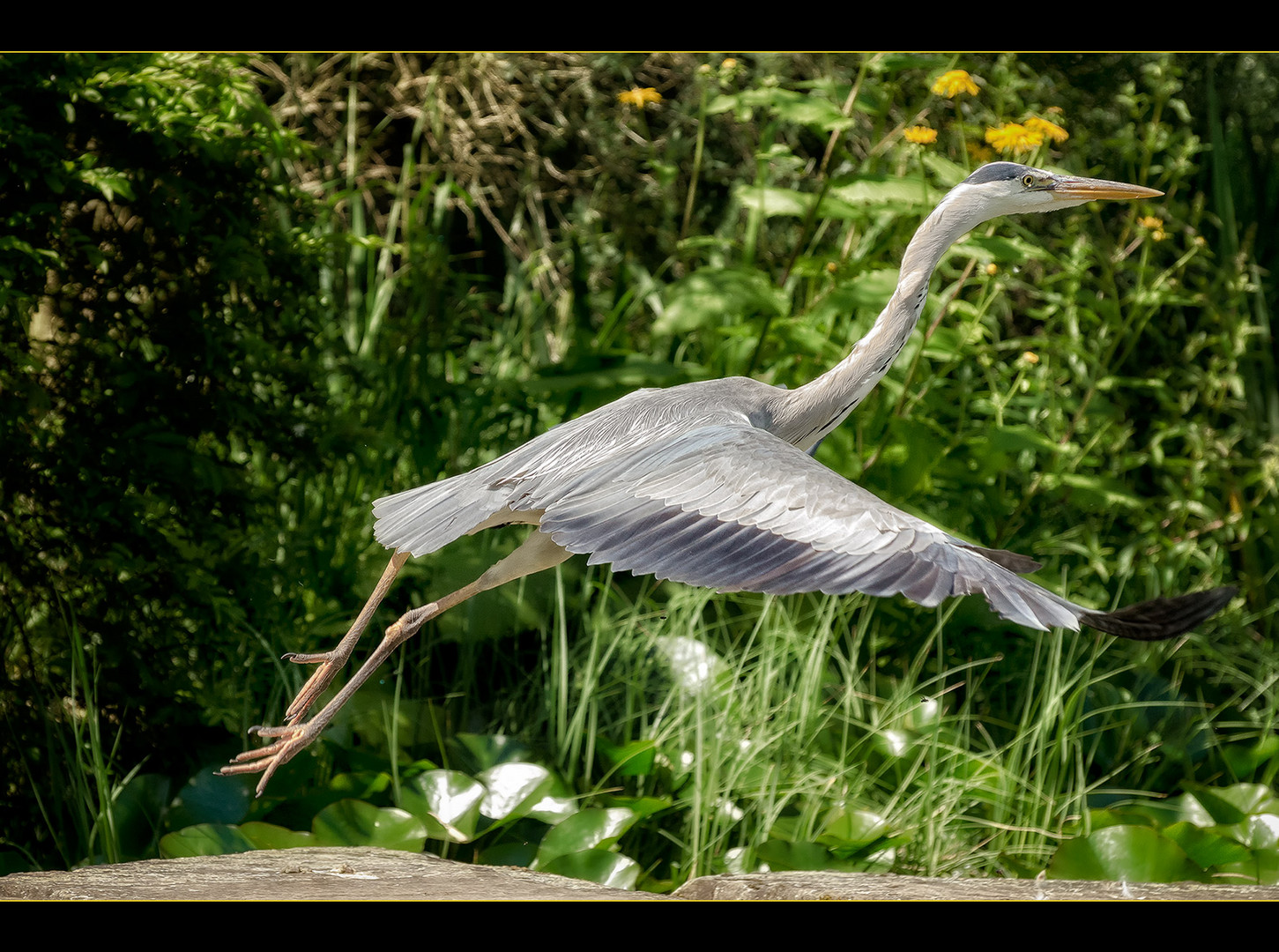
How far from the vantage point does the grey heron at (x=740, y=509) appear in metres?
2.36

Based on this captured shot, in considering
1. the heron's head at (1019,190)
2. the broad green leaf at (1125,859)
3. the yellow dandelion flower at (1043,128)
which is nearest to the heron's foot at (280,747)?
the broad green leaf at (1125,859)

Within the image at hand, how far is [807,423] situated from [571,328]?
95.2 inches

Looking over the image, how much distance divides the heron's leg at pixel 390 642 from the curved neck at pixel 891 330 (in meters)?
0.78

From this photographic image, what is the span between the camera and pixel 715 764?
3.69m

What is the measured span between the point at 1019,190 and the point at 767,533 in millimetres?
1510

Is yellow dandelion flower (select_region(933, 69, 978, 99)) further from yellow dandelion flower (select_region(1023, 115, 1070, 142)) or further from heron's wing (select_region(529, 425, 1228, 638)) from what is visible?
heron's wing (select_region(529, 425, 1228, 638))

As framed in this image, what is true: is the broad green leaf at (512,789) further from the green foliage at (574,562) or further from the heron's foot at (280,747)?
the heron's foot at (280,747)

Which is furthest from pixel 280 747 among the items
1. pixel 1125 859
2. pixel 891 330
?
pixel 1125 859

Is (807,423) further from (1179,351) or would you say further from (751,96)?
(1179,351)

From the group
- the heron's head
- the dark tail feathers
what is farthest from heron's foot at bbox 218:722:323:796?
the heron's head

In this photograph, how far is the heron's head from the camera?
133 inches

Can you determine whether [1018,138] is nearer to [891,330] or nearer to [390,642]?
[891,330]

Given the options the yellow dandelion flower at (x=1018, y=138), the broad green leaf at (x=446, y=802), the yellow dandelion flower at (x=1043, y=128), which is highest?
the yellow dandelion flower at (x=1043, y=128)

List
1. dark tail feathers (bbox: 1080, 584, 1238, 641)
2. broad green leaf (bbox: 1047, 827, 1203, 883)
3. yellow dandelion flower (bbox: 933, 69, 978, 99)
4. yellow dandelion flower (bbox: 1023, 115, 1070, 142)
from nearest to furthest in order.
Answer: dark tail feathers (bbox: 1080, 584, 1238, 641)
broad green leaf (bbox: 1047, 827, 1203, 883)
yellow dandelion flower (bbox: 933, 69, 978, 99)
yellow dandelion flower (bbox: 1023, 115, 1070, 142)
